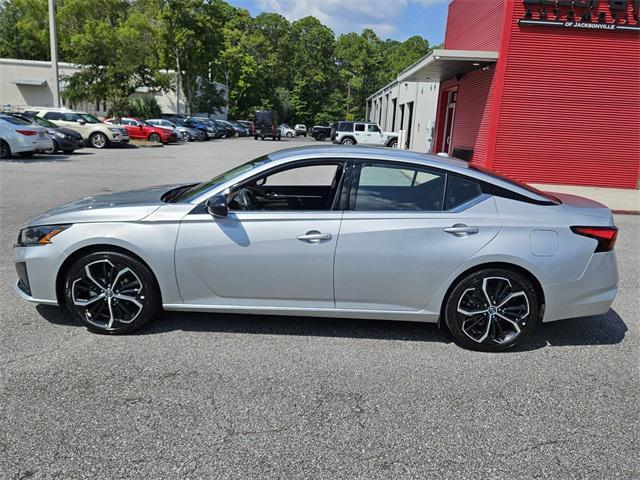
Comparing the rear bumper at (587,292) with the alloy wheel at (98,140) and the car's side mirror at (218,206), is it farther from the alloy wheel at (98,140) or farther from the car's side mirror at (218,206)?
the alloy wheel at (98,140)

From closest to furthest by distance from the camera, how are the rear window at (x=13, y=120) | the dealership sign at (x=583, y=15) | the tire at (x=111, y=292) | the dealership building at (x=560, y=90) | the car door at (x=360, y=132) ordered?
the tire at (x=111, y=292)
the dealership sign at (x=583, y=15)
the dealership building at (x=560, y=90)
the rear window at (x=13, y=120)
the car door at (x=360, y=132)

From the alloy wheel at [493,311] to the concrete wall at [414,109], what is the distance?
68.6 ft

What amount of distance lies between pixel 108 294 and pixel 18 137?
48.8 ft

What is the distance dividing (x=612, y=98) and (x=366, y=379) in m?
14.7

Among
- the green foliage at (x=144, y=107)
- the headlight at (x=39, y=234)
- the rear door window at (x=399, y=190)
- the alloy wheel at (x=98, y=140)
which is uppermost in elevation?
the green foliage at (x=144, y=107)

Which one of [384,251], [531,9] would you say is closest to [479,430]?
[384,251]

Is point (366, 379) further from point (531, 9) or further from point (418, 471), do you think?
point (531, 9)

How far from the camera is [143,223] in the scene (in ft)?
12.5

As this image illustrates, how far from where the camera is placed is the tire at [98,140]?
2347 centimetres

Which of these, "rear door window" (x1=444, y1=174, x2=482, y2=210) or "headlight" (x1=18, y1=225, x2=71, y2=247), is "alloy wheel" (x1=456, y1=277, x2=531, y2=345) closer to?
"rear door window" (x1=444, y1=174, x2=482, y2=210)

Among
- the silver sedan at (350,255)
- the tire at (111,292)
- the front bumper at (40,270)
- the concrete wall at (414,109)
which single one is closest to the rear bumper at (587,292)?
the silver sedan at (350,255)

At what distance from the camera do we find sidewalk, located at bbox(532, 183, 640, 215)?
11383 millimetres

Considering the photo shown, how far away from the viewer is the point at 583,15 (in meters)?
14.0

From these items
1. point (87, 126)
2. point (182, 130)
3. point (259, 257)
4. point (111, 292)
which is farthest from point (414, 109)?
point (111, 292)
